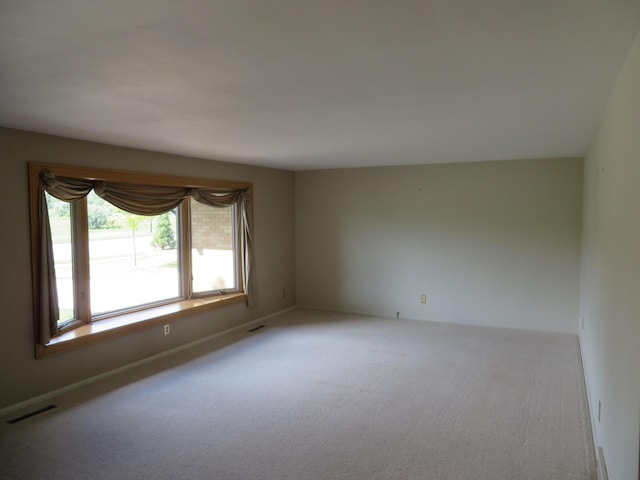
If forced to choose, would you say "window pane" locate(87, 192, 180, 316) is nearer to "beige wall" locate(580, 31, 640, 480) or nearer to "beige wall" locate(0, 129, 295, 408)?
"beige wall" locate(0, 129, 295, 408)

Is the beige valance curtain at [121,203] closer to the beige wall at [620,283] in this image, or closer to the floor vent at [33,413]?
the floor vent at [33,413]

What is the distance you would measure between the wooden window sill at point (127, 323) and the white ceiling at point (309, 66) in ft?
5.60

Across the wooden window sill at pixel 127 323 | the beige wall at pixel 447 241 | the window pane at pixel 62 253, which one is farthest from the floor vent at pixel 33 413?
the beige wall at pixel 447 241

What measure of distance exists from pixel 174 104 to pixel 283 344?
3189mm

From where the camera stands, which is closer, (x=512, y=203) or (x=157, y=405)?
(x=157, y=405)

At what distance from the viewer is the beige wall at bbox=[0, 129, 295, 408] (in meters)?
3.29

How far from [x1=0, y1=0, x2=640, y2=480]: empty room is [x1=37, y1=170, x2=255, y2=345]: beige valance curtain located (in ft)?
0.08

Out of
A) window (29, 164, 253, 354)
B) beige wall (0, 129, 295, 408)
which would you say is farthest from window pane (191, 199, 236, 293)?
beige wall (0, 129, 295, 408)

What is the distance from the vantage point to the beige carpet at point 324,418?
8.56 ft

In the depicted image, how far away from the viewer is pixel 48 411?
3314 mm

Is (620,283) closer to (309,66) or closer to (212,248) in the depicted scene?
(309,66)

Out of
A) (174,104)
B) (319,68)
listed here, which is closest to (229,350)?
(174,104)

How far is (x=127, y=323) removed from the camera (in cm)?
416

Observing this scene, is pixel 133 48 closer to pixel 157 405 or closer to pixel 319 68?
pixel 319 68
